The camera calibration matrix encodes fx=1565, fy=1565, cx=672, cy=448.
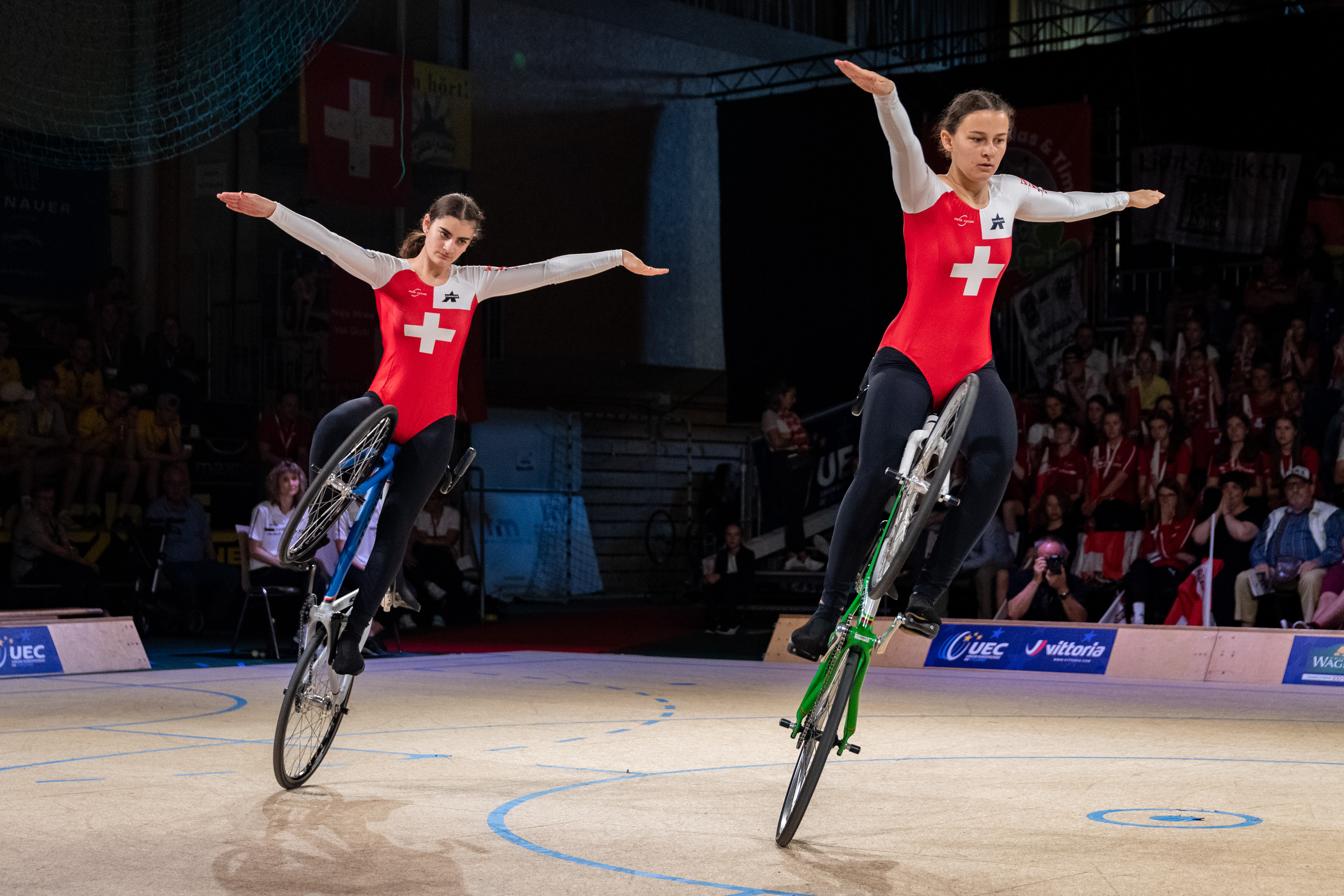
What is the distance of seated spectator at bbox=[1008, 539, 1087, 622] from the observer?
40.5ft

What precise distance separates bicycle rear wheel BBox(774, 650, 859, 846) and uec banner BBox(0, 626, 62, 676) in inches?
285

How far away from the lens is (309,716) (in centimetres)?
604

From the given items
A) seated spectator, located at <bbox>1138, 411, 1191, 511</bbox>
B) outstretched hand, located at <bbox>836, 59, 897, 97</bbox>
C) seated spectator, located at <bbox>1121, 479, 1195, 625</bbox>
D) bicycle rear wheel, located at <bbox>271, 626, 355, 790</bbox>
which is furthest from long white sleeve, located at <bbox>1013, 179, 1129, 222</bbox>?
seated spectator, located at <bbox>1138, 411, 1191, 511</bbox>

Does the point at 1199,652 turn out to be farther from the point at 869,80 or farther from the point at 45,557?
the point at 45,557

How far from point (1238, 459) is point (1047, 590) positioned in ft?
6.19

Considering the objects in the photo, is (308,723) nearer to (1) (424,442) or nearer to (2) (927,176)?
(1) (424,442)

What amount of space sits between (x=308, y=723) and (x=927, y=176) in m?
3.11

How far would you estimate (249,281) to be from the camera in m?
18.0

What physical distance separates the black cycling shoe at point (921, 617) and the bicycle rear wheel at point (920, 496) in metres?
0.10

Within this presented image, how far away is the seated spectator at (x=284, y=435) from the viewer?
50.1ft

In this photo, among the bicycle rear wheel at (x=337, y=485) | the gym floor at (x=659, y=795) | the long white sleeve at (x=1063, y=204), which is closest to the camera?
the gym floor at (x=659, y=795)

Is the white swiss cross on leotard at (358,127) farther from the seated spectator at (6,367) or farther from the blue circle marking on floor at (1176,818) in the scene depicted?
the blue circle marking on floor at (1176,818)

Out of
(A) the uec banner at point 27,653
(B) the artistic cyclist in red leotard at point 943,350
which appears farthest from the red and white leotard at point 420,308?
(A) the uec banner at point 27,653

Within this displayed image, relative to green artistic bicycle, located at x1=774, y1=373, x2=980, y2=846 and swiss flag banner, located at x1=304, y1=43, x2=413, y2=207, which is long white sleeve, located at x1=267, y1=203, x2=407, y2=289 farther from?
swiss flag banner, located at x1=304, y1=43, x2=413, y2=207
